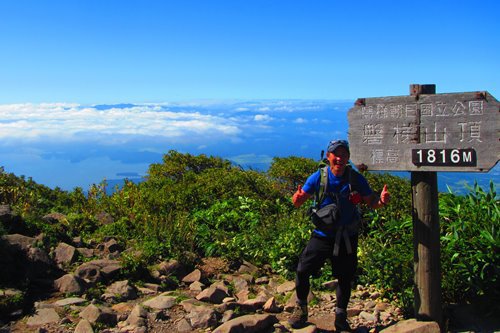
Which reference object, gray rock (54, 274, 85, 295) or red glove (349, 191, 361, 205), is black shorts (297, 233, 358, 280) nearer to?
red glove (349, 191, 361, 205)

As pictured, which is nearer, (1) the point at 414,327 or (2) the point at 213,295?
(1) the point at 414,327

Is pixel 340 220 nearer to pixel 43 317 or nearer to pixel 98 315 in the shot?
pixel 98 315

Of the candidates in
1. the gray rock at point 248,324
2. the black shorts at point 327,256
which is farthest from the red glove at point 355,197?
the gray rock at point 248,324

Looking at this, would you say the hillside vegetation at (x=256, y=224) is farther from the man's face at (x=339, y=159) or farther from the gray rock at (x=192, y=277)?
the man's face at (x=339, y=159)

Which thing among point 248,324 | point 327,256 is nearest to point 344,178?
point 327,256

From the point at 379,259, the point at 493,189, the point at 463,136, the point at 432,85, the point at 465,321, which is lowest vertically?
the point at 465,321

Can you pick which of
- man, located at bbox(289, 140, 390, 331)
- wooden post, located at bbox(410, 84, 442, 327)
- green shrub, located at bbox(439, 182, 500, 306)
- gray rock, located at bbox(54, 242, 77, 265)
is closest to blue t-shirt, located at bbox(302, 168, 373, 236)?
man, located at bbox(289, 140, 390, 331)

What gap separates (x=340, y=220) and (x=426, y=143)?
45.9 inches

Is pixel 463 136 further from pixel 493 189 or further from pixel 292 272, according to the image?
pixel 292 272

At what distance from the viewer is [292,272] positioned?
22.2 feet

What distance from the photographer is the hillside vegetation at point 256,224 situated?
5492 mm

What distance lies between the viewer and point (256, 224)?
8.09 meters

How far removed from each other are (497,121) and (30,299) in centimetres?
551

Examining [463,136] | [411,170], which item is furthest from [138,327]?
[463,136]
